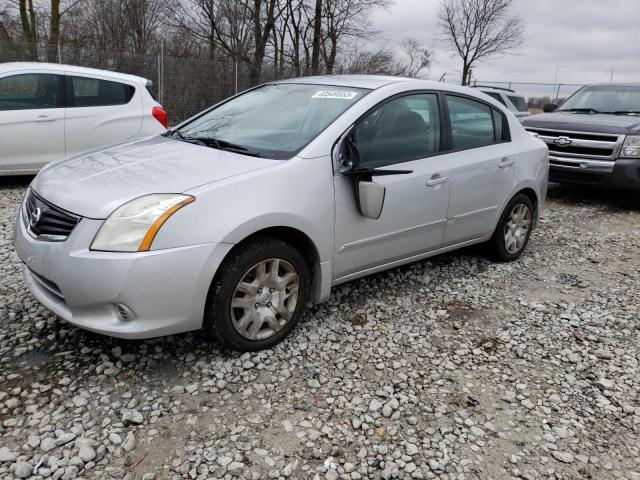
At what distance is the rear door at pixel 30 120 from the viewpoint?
255 inches

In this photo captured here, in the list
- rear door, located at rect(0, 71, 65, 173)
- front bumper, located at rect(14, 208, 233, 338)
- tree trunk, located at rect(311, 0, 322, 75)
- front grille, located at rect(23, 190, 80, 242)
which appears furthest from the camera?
tree trunk, located at rect(311, 0, 322, 75)

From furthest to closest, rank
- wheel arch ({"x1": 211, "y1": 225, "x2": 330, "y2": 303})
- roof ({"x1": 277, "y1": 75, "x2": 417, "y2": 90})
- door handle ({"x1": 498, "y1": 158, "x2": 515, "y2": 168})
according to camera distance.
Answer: door handle ({"x1": 498, "y1": 158, "x2": 515, "y2": 168}) < roof ({"x1": 277, "y1": 75, "x2": 417, "y2": 90}) < wheel arch ({"x1": 211, "y1": 225, "x2": 330, "y2": 303})

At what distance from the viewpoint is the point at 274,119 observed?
12.4 ft

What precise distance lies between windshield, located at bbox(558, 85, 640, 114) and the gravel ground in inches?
211

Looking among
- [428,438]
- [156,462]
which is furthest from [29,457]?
[428,438]

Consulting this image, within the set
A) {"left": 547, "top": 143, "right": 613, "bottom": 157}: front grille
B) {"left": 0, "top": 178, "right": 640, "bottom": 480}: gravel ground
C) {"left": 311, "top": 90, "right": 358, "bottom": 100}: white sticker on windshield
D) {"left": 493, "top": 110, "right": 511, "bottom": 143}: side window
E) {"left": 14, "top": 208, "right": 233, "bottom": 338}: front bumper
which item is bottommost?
{"left": 0, "top": 178, "right": 640, "bottom": 480}: gravel ground

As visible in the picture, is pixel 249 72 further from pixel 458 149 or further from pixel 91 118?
pixel 458 149

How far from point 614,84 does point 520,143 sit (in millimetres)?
5252

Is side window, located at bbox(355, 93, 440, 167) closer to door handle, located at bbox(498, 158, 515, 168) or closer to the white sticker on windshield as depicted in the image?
the white sticker on windshield

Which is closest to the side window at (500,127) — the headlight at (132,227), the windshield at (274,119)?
the windshield at (274,119)

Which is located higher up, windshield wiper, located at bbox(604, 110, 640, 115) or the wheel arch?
windshield wiper, located at bbox(604, 110, 640, 115)

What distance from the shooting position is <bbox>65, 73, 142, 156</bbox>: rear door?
6855mm

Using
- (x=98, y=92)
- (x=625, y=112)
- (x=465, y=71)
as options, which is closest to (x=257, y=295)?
(x=98, y=92)

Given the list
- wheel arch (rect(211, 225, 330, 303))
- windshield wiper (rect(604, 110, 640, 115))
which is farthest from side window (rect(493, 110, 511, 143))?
windshield wiper (rect(604, 110, 640, 115))
